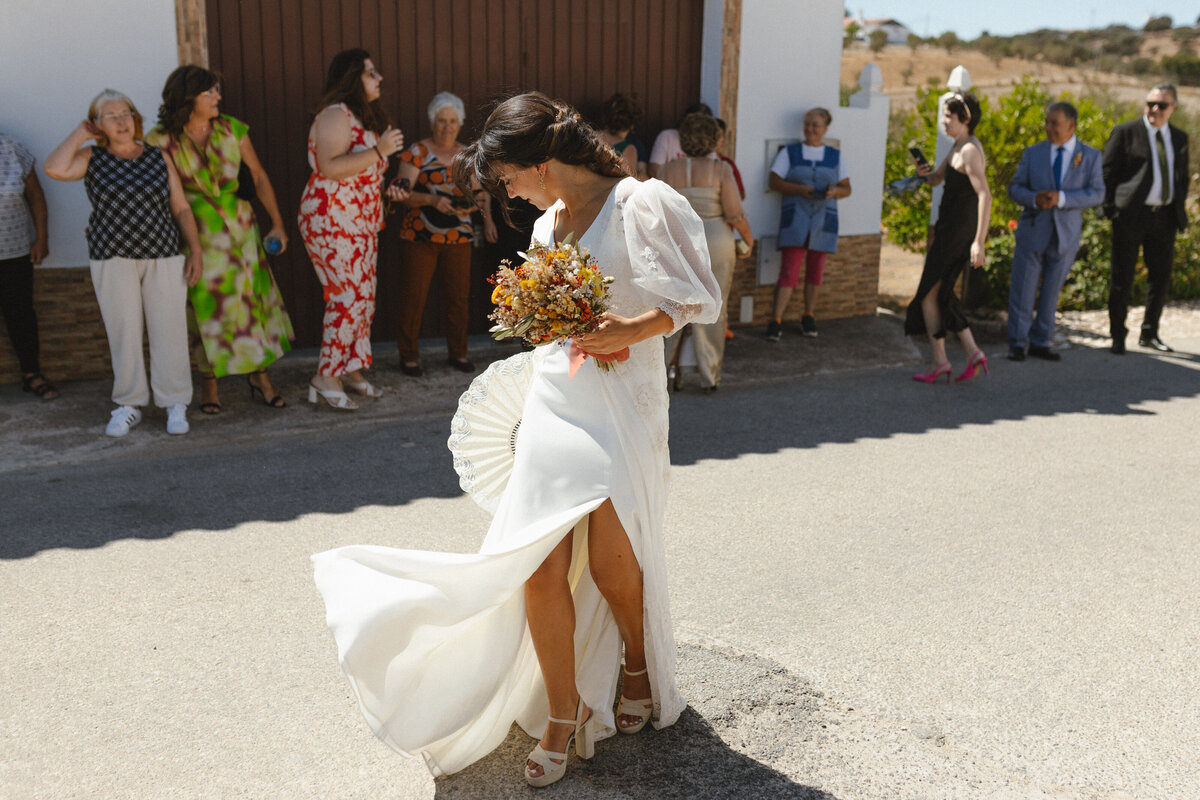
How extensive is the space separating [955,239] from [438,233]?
12.3 feet

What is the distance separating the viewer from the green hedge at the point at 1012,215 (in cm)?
1165

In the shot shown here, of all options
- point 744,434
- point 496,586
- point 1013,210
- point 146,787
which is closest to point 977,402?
point 744,434

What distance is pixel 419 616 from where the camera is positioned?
3.09m

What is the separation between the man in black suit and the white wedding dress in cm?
773

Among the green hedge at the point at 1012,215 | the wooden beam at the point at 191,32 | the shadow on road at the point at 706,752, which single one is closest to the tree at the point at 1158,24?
the green hedge at the point at 1012,215

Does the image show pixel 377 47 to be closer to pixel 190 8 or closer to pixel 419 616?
pixel 190 8

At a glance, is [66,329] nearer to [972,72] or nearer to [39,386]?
[39,386]

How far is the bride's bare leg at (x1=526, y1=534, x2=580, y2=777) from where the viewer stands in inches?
128

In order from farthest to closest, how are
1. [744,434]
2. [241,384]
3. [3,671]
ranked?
1. [241,384]
2. [744,434]
3. [3,671]

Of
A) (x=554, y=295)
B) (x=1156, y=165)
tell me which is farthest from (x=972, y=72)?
(x=554, y=295)

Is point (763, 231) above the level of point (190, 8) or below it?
below

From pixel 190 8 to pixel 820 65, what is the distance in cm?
560

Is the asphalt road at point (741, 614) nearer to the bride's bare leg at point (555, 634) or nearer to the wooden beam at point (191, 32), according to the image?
the bride's bare leg at point (555, 634)

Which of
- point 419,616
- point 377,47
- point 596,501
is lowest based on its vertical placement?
point 419,616
